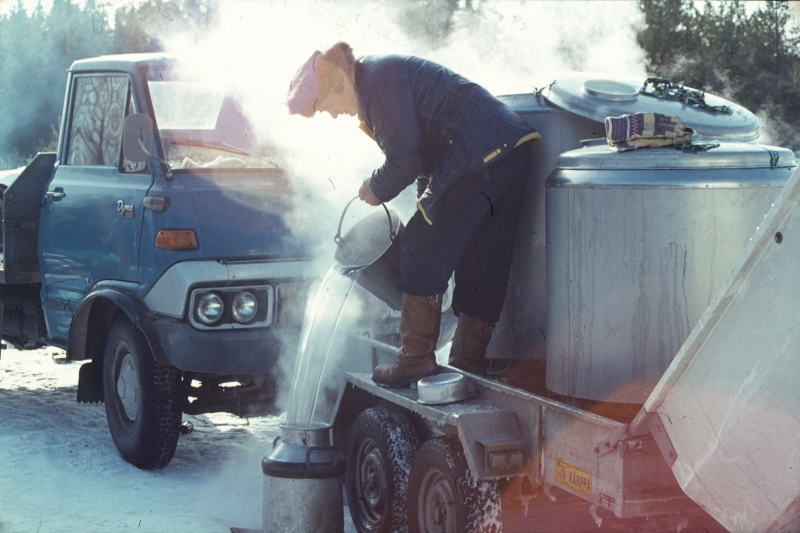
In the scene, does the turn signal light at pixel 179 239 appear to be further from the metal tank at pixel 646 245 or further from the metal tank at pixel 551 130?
the metal tank at pixel 646 245

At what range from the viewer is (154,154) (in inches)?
230

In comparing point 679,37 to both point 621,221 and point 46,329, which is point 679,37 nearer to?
point 46,329

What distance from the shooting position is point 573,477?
11.1 feet

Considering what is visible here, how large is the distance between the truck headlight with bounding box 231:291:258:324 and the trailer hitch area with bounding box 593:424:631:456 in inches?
112

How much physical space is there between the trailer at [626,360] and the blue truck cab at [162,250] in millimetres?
1023

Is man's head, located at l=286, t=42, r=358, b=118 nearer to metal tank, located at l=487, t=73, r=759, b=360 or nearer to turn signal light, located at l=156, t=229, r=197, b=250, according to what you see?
metal tank, located at l=487, t=73, r=759, b=360

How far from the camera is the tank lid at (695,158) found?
356 centimetres

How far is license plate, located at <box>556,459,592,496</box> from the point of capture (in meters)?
3.30

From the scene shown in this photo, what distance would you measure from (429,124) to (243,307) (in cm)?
185

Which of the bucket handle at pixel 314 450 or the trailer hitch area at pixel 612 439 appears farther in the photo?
the bucket handle at pixel 314 450

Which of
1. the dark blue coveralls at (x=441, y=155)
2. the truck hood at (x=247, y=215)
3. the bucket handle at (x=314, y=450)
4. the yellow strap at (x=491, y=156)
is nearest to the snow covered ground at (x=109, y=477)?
the bucket handle at (x=314, y=450)

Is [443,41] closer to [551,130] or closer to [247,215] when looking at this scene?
[247,215]

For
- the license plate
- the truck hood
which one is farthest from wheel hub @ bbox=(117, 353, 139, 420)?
the license plate

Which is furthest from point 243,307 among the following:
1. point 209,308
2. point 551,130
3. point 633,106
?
point 633,106
